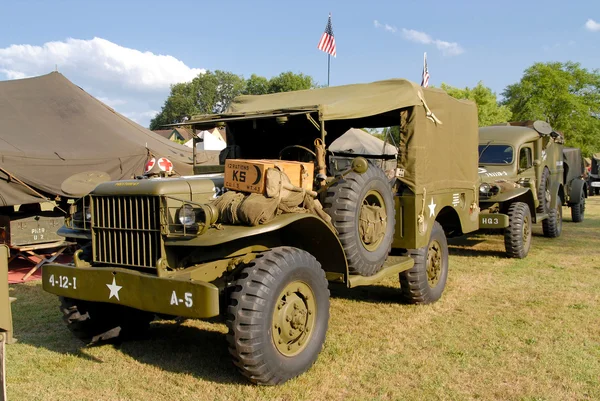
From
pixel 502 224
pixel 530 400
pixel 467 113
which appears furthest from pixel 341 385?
pixel 502 224

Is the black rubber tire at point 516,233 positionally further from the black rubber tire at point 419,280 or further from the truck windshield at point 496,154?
the black rubber tire at point 419,280

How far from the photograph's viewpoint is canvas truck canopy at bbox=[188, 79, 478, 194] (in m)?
5.21

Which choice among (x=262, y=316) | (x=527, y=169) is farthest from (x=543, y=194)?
(x=262, y=316)

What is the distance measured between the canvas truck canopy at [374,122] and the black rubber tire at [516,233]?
2.62m

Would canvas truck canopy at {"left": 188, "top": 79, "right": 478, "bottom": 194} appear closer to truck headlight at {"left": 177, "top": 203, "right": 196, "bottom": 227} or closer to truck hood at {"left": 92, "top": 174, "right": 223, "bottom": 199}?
truck hood at {"left": 92, "top": 174, "right": 223, "bottom": 199}

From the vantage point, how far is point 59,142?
9.38 m

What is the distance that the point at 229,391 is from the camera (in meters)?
3.80

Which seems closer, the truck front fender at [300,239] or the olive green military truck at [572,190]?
the truck front fender at [300,239]

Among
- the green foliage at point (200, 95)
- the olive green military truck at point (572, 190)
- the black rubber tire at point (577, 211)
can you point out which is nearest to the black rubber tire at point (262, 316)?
the olive green military truck at point (572, 190)

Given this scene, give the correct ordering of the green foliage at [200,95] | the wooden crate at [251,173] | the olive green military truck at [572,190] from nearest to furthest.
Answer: the wooden crate at [251,173]
the olive green military truck at [572,190]
the green foliage at [200,95]

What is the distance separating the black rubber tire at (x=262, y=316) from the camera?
11.8 feet

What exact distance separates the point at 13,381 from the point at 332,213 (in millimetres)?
2685

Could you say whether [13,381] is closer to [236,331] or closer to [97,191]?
[97,191]

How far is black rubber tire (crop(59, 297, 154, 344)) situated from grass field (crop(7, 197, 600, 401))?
5.6 inches
